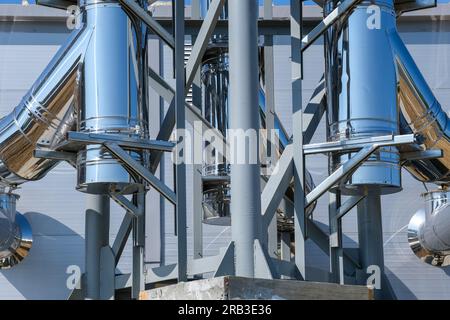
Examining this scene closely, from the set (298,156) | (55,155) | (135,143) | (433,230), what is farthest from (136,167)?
(433,230)

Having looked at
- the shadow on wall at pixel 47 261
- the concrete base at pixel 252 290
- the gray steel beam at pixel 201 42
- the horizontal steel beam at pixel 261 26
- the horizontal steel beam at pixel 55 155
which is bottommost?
the shadow on wall at pixel 47 261

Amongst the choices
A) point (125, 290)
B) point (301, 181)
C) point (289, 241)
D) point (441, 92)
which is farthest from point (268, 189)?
point (441, 92)

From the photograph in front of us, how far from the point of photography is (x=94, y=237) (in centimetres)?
712

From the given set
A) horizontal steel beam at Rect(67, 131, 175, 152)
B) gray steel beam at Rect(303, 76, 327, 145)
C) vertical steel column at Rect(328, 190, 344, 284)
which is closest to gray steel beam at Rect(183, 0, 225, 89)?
horizontal steel beam at Rect(67, 131, 175, 152)

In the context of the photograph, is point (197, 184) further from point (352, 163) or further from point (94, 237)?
point (352, 163)

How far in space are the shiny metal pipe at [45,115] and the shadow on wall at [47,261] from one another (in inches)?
69.3

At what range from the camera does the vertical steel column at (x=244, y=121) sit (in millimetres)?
5391

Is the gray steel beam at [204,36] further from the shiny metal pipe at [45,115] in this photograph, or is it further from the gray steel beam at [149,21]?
the shiny metal pipe at [45,115]

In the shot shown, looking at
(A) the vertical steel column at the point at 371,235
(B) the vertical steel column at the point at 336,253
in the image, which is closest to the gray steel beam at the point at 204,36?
(B) the vertical steel column at the point at 336,253

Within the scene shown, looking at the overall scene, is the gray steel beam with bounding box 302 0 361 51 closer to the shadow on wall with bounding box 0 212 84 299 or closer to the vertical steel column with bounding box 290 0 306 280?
the vertical steel column with bounding box 290 0 306 280

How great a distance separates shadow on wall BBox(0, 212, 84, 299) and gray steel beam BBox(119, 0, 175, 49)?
10.0 feet

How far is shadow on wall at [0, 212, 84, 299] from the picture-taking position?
8.71m

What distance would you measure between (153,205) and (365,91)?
311 centimetres

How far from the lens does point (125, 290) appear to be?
7.25 metres
